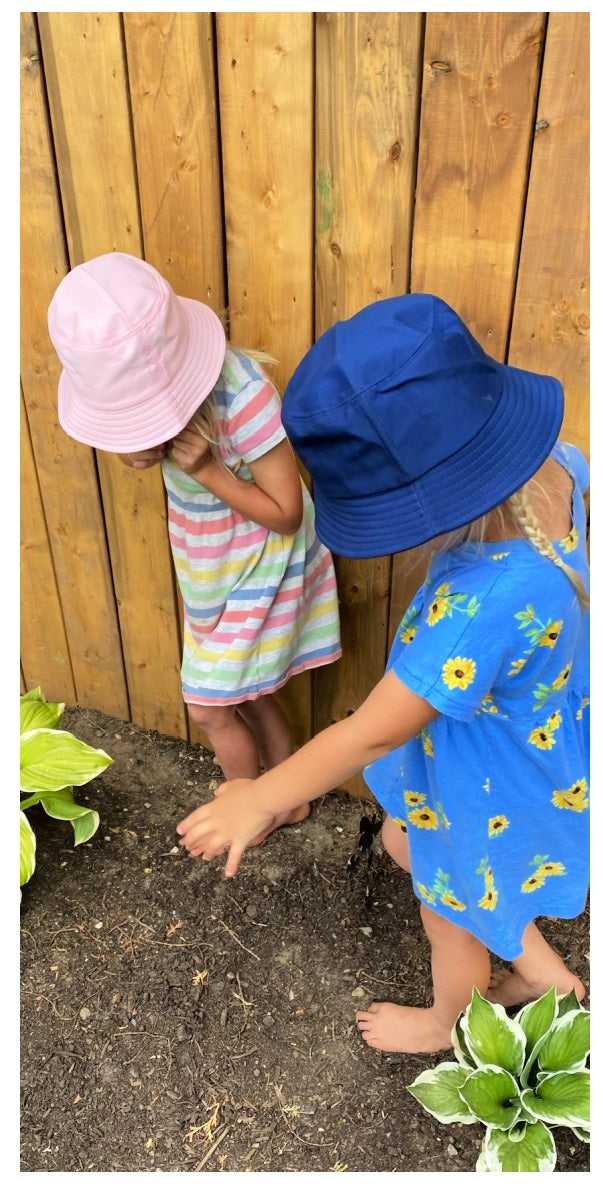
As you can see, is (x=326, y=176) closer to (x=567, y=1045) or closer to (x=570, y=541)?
(x=570, y=541)

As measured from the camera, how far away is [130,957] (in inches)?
94.4

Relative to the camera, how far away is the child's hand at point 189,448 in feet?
6.24

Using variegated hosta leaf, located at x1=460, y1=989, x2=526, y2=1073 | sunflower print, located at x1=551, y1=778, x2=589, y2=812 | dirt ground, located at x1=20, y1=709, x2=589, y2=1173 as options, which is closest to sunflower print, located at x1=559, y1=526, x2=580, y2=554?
sunflower print, located at x1=551, y1=778, x2=589, y2=812

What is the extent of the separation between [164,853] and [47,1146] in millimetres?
761

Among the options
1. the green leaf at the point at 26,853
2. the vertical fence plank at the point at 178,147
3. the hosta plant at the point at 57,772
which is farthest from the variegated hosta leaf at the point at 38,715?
the vertical fence plank at the point at 178,147

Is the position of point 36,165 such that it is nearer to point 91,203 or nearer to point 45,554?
point 91,203

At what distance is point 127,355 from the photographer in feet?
5.84

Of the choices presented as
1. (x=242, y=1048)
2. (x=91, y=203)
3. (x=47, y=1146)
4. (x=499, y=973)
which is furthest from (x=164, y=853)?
(x=91, y=203)

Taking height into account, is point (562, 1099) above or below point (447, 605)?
below

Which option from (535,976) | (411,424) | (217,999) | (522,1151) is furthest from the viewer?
(217,999)

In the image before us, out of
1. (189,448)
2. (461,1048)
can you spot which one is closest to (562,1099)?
(461,1048)

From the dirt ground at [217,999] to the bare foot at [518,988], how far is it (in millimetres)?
156

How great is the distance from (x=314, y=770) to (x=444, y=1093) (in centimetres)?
82

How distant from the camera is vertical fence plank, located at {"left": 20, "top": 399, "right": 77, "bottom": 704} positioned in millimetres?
2756
